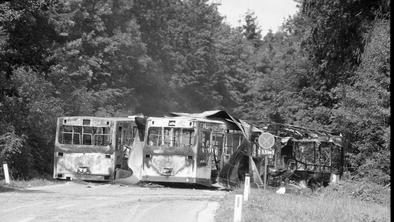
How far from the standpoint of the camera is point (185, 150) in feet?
84.4

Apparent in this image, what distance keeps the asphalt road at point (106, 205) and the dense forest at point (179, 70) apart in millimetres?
4786

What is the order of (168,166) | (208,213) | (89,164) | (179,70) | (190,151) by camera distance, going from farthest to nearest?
(179,70)
(89,164)
(168,166)
(190,151)
(208,213)

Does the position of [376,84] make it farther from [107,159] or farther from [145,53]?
[145,53]

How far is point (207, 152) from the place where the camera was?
26047 millimetres

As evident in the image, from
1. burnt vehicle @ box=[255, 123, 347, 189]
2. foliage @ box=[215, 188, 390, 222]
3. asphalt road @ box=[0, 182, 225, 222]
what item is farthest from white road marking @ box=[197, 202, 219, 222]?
burnt vehicle @ box=[255, 123, 347, 189]

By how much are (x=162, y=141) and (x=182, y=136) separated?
83cm

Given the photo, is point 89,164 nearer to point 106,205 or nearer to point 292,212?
point 106,205

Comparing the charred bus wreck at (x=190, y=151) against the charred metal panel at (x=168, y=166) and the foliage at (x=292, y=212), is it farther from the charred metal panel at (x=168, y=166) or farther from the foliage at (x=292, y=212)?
the foliage at (x=292, y=212)

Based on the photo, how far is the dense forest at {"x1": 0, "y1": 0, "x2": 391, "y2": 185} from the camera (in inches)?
1010

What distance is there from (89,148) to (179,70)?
3852 cm

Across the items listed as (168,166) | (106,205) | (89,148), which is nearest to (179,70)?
(89,148)

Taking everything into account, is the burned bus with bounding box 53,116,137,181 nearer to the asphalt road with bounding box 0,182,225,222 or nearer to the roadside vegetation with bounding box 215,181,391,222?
the asphalt road with bounding box 0,182,225,222

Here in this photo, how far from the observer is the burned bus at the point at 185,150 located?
84.1ft

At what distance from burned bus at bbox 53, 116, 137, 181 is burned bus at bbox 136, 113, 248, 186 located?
1418 millimetres
